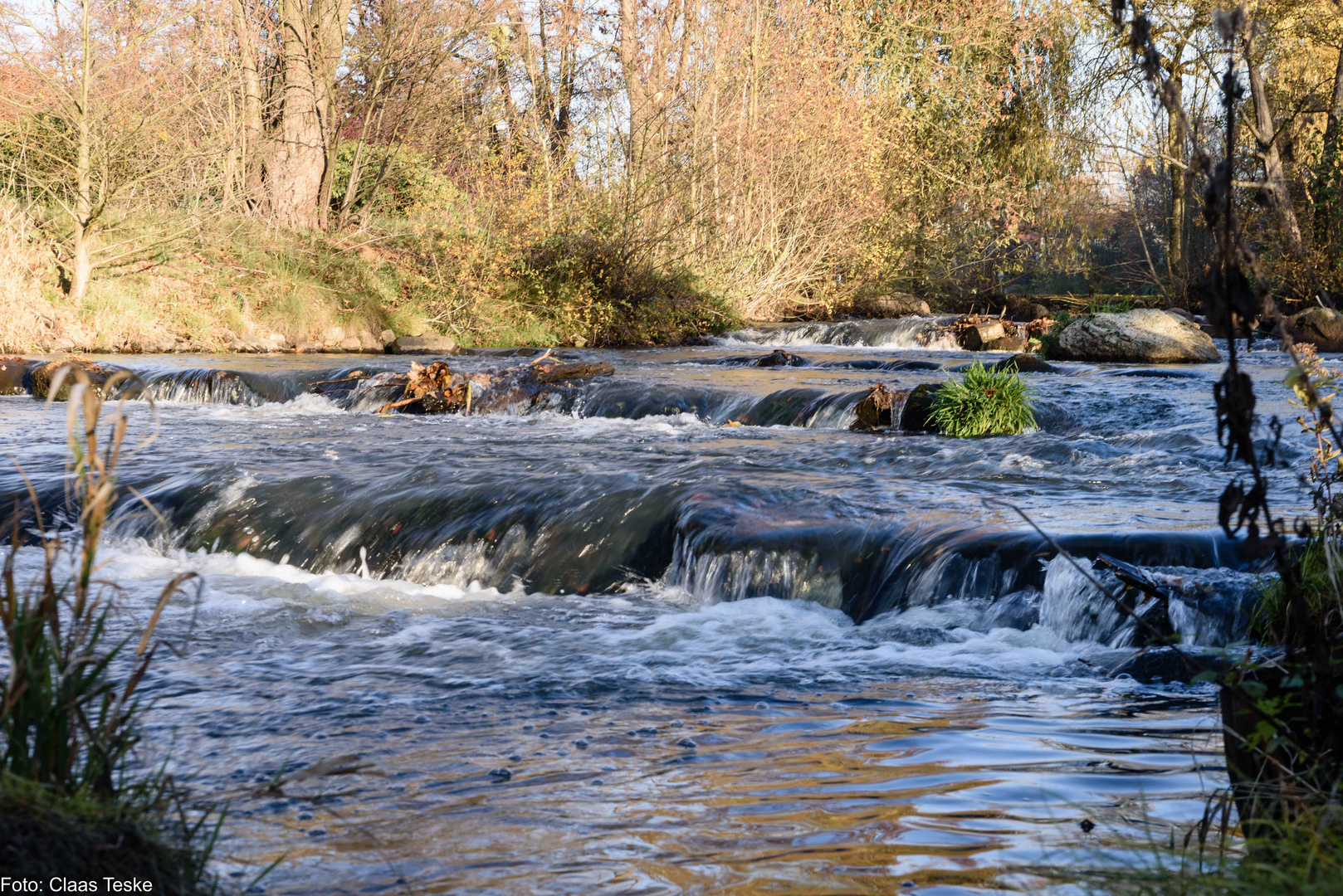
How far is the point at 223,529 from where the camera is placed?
6.90 metres

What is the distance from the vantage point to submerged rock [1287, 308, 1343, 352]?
16.5 meters

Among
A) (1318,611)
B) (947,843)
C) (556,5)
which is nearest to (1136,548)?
(1318,611)

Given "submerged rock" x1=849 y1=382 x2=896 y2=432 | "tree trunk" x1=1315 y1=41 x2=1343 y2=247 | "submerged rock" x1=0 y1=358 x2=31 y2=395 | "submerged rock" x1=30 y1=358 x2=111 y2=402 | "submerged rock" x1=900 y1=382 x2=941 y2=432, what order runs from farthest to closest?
"tree trunk" x1=1315 y1=41 x2=1343 y2=247, "submerged rock" x1=0 y1=358 x2=31 y2=395, "submerged rock" x1=30 y1=358 x2=111 y2=402, "submerged rock" x1=849 y1=382 x2=896 y2=432, "submerged rock" x1=900 y1=382 x2=941 y2=432

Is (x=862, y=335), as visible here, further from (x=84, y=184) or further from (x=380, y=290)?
(x=84, y=184)

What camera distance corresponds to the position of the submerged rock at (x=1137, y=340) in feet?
48.9

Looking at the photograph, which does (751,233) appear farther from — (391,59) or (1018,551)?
(1018,551)

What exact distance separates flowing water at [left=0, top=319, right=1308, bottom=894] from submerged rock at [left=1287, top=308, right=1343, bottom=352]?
8136mm

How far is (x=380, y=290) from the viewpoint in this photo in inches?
752

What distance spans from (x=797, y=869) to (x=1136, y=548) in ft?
11.1

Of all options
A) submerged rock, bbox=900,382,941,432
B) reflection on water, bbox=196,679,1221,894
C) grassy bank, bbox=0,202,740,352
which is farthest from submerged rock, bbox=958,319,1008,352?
reflection on water, bbox=196,679,1221,894

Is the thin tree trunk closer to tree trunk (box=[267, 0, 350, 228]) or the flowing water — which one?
tree trunk (box=[267, 0, 350, 228])

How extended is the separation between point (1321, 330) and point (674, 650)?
15129 millimetres

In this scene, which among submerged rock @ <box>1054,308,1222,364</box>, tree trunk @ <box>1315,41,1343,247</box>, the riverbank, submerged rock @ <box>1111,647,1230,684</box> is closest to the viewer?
submerged rock @ <box>1111,647,1230,684</box>

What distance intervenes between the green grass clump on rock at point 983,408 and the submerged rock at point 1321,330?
8.15 m
